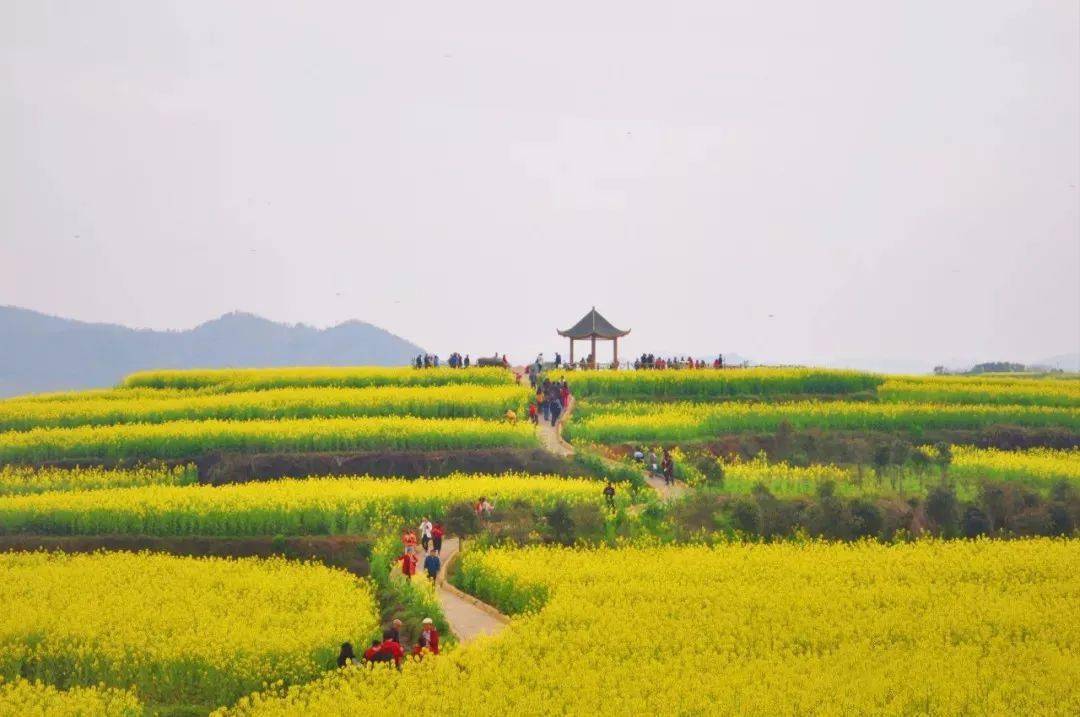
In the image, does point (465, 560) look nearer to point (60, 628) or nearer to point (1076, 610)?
point (60, 628)

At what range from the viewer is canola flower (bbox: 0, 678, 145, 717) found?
59.0 ft

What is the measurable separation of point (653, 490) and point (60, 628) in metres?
19.3

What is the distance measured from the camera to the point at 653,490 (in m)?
36.5

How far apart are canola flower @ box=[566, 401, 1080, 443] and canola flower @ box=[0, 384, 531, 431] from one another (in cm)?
408

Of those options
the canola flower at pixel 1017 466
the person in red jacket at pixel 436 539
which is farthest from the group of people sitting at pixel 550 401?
the person in red jacket at pixel 436 539

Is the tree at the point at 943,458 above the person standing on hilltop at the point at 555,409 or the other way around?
the other way around

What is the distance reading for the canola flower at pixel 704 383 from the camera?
2185 inches

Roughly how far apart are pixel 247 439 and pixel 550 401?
1328cm

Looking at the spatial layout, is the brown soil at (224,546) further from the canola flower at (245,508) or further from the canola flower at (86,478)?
the canola flower at (86,478)

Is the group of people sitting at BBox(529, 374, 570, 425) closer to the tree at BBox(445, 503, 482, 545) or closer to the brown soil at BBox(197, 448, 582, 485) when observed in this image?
the brown soil at BBox(197, 448, 582, 485)

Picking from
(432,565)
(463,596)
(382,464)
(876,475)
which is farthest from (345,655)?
(876,475)

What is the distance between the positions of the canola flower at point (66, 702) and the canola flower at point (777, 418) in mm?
27797

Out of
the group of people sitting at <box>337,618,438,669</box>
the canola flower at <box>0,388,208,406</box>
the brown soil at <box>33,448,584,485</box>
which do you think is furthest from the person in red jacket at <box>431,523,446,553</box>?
the canola flower at <box>0,388,208,406</box>

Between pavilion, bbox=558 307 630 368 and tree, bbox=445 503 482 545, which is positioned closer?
tree, bbox=445 503 482 545
